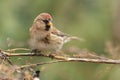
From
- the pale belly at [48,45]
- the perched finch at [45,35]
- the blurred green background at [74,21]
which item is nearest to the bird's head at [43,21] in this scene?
the perched finch at [45,35]

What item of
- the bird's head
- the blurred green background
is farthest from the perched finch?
the blurred green background

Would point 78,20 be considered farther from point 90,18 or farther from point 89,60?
point 89,60

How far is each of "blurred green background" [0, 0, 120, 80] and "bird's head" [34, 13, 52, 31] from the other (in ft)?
2.52

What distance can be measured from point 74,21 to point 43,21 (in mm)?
2670

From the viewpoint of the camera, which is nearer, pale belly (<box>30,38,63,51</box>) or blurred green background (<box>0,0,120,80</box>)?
pale belly (<box>30,38,63,51</box>)

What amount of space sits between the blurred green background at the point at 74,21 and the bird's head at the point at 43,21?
2.52 feet

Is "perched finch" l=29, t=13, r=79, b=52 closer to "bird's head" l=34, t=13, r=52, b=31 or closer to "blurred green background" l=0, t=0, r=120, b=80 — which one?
"bird's head" l=34, t=13, r=52, b=31

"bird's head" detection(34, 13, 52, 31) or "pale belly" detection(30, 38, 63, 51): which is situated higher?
"bird's head" detection(34, 13, 52, 31)

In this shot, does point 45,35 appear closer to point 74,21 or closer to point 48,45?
point 48,45

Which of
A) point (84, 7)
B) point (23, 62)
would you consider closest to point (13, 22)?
point (84, 7)

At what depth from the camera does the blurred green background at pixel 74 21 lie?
5.27m

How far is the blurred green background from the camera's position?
17.3 ft

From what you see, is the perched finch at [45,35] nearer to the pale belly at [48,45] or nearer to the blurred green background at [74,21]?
the pale belly at [48,45]

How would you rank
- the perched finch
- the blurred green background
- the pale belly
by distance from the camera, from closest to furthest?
the pale belly → the perched finch → the blurred green background
